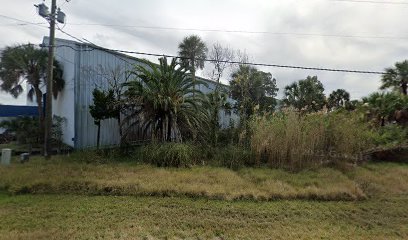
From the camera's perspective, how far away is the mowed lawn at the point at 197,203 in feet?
16.2

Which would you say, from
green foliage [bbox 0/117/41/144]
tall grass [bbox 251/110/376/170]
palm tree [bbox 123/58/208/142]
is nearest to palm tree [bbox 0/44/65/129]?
green foliage [bbox 0/117/41/144]

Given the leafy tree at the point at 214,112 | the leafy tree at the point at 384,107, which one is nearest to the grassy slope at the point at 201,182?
the leafy tree at the point at 214,112

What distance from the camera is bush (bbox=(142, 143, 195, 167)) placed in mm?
9445

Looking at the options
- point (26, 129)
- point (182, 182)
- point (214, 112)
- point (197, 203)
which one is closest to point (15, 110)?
point (26, 129)

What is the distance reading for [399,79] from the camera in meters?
20.1

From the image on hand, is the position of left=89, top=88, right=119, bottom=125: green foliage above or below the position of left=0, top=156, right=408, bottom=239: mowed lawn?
above

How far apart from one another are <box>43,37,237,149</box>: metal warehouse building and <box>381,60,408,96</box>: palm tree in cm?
1372

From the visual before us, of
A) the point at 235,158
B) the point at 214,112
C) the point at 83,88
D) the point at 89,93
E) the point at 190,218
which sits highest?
the point at 83,88

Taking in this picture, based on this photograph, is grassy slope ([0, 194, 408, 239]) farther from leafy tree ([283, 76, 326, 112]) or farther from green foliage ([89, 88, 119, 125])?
leafy tree ([283, 76, 326, 112])

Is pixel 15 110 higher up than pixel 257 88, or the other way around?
pixel 257 88

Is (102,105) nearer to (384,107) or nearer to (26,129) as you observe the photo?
(26,129)

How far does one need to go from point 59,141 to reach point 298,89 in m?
17.7

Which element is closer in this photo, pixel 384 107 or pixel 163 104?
pixel 163 104

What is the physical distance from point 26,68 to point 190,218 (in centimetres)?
1193
